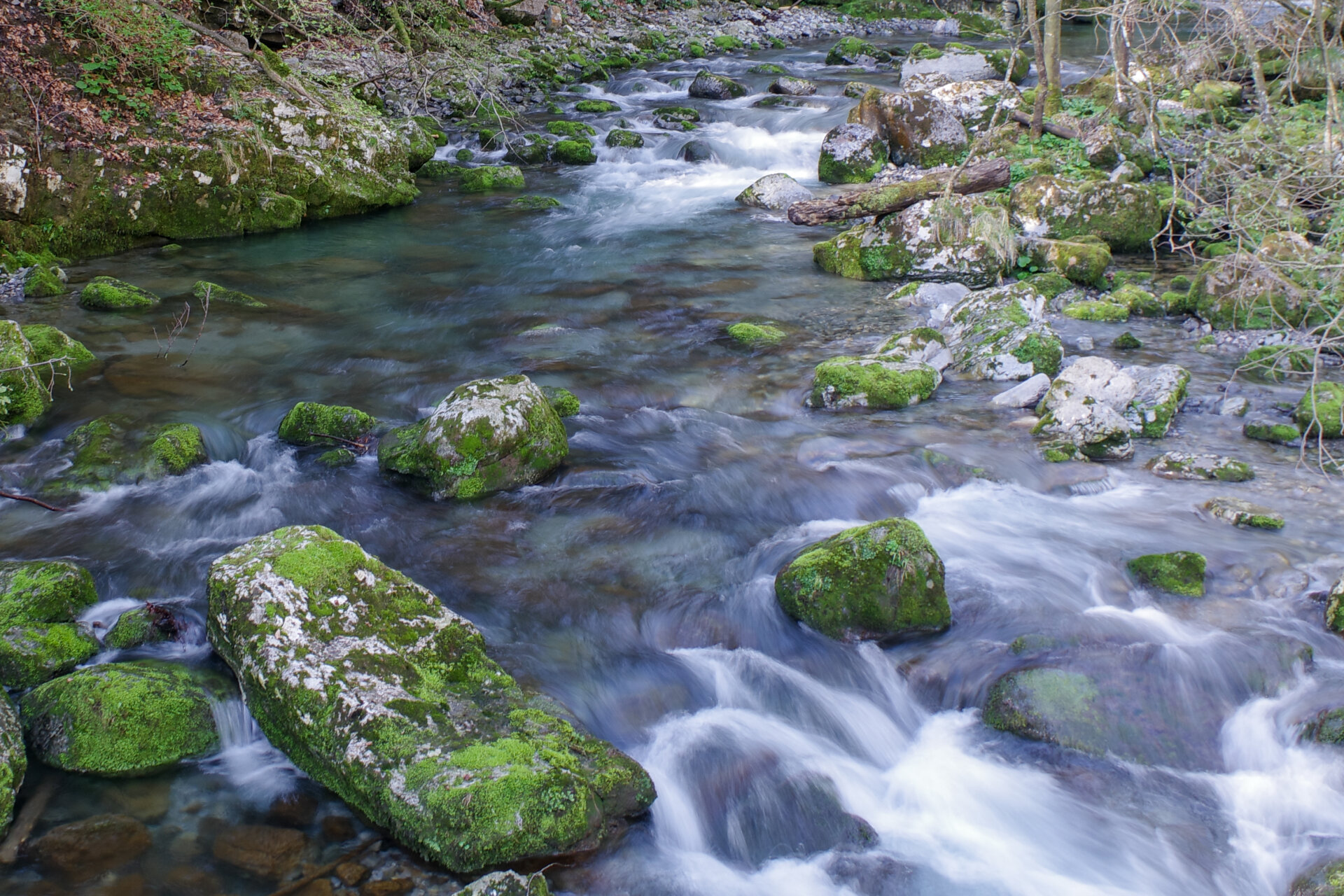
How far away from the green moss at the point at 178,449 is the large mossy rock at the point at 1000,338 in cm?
634

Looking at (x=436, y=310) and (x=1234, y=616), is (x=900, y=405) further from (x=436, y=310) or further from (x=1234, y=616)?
(x=436, y=310)

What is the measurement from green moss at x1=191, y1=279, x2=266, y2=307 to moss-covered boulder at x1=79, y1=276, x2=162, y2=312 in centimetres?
44

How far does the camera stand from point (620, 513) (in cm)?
608

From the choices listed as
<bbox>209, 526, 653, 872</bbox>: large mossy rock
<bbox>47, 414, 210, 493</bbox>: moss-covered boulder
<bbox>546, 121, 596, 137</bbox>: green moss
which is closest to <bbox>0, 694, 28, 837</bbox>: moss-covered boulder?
<bbox>209, 526, 653, 872</bbox>: large mossy rock

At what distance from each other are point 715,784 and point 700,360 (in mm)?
4920

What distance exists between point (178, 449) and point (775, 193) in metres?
9.59

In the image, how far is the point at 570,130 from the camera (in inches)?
685

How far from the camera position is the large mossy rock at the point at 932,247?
10.2m

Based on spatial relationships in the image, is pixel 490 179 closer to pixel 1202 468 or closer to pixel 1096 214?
pixel 1096 214

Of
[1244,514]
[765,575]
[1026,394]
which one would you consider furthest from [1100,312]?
[765,575]

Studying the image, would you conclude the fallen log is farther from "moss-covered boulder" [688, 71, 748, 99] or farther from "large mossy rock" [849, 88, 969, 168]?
"moss-covered boulder" [688, 71, 748, 99]

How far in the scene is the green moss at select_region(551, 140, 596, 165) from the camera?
16203 millimetres

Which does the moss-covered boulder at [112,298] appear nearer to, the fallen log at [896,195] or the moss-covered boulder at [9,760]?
the moss-covered boulder at [9,760]

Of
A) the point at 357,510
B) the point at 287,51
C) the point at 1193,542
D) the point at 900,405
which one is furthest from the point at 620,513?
the point at 287,51
